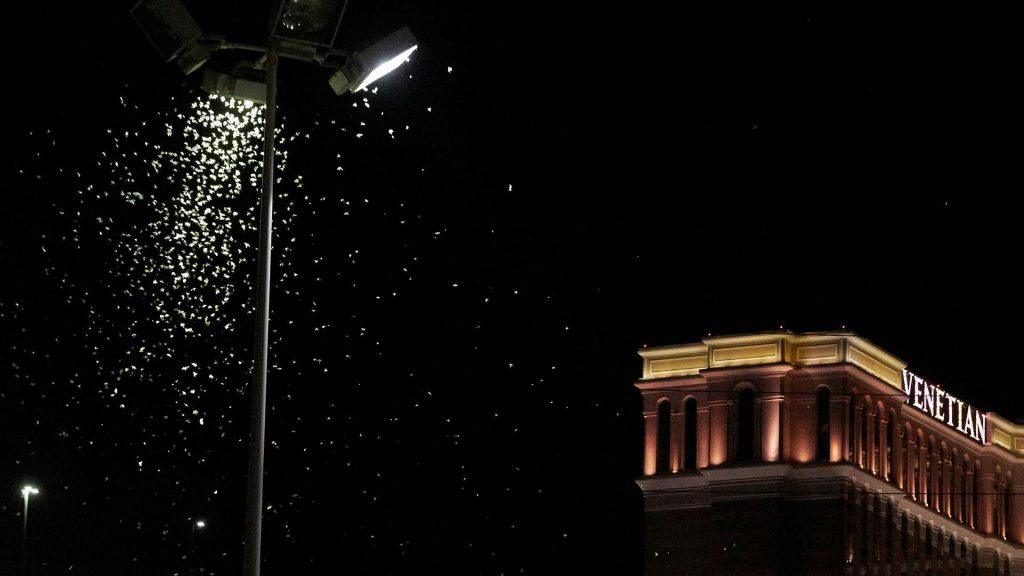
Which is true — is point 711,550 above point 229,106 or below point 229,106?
below

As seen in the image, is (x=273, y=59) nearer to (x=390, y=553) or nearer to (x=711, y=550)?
(x=390, y=553)

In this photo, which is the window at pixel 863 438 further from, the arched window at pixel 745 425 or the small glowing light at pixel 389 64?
the small glowing light at pixel 389 64

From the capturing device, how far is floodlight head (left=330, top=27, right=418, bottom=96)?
12.3m

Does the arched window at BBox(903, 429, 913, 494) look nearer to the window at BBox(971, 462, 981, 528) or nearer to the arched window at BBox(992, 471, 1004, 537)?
the window at BBox(971, 462, 981, 528)

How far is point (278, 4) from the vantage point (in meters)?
11.8

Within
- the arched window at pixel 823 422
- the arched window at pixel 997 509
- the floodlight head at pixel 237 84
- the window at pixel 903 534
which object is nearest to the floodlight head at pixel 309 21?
the floodlight head at pixel 237 84

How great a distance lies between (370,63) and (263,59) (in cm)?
91

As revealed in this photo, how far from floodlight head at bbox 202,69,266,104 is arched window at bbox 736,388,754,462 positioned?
147 feet

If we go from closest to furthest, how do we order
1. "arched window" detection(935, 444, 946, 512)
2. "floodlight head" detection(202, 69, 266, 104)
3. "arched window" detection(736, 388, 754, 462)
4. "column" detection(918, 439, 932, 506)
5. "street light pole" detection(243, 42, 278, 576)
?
"street light pole" detection(243, 42, 278, 576)
"floodlight head" detection(202, 69, 266, 104)
"arched window" detection(736, 388, 754, 462)
"column" detection(918, 439, 932, 506)
"arched window" detection(935, 444, 946, 512)

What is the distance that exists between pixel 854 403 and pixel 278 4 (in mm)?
46935

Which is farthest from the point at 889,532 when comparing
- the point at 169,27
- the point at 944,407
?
the point at 169,27

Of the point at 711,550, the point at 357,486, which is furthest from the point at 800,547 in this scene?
the point at 357,486

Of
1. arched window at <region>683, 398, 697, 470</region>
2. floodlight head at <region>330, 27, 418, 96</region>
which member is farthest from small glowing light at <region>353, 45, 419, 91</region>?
arched window at <region>683, 398, 697, 470</region>

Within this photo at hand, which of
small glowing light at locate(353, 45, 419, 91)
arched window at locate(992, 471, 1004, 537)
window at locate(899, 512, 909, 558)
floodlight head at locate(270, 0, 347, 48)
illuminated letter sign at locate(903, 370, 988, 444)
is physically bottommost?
window at locate(899, 512, 909, 558)
